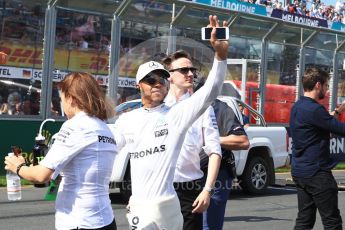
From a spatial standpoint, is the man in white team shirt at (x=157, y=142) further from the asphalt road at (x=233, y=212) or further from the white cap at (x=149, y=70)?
the asphalt road at (x=233, y=212)

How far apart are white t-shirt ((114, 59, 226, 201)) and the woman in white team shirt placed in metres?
0.30

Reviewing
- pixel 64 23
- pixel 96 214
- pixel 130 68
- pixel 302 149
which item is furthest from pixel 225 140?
pixel 130 68

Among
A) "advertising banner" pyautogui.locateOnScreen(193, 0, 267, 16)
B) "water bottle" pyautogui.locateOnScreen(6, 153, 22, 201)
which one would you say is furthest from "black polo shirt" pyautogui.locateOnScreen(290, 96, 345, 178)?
"advertising banner" pyautogui.locateOnScreen(193, 0, 267, 16)

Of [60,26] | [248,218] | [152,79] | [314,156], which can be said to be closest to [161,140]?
[152,79]

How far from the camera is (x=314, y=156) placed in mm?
5957

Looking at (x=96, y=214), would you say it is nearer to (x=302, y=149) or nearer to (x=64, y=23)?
(x=302, y=149)

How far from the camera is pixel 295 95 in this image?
23.1 meters

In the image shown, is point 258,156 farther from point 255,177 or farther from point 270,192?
point 270,192

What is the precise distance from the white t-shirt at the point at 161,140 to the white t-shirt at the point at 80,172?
13.9 inches

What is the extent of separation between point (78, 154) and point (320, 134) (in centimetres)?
284

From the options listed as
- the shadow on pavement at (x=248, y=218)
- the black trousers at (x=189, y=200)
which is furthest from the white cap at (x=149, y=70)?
the shadow on pavement at (x=248, y=218)

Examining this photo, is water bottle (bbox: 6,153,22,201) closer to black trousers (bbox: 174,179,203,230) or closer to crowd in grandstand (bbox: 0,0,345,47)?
black trousers (bbox: 174,179,203,230)

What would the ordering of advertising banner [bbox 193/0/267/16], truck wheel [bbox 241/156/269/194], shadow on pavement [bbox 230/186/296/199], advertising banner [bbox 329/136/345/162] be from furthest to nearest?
1. advertising banner [bbox 329/136/345/162]
2. advertising banner [bbox 193/0/267/16]
3. shadow on pavement [bbox 230/186/296/199]
4. truck wheel [bbox 241/156/269/194]

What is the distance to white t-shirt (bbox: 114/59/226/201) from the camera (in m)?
4.04
